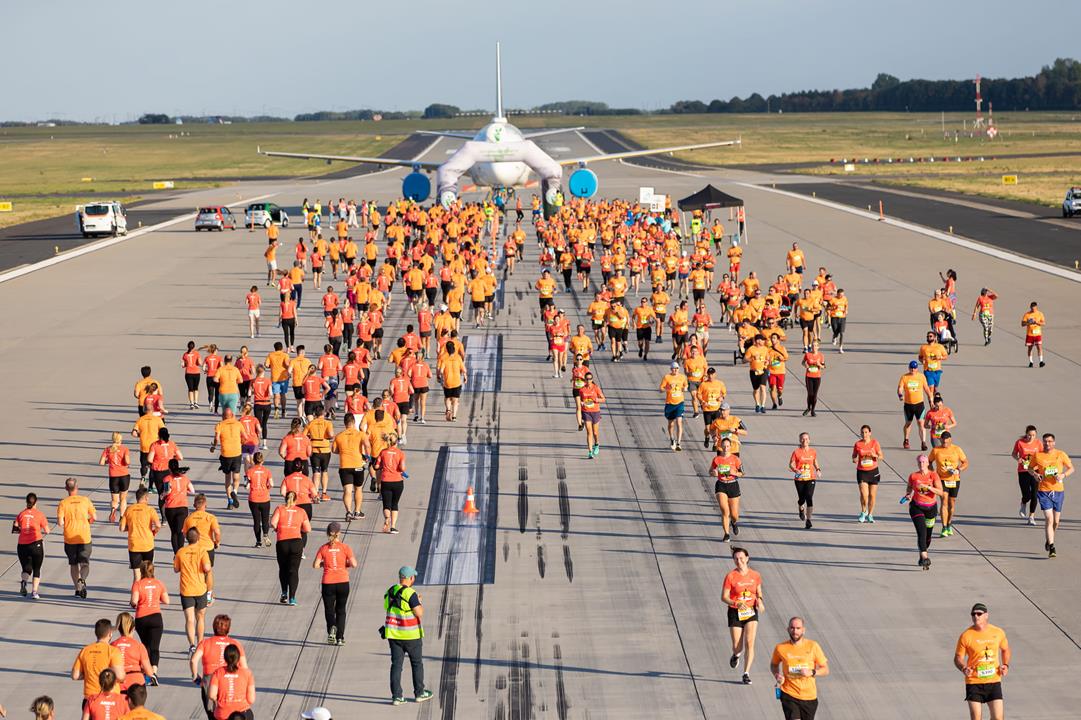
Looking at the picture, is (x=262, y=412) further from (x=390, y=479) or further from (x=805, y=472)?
(x=805, y=472)

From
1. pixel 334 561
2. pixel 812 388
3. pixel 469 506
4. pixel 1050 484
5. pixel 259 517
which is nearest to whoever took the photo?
pixel 334 561

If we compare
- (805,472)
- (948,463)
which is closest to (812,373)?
(805,472)

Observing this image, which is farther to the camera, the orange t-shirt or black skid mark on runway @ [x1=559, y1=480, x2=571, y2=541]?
black skid mark on runway @ [x1=559, y1=480, x2=571, y2=541]

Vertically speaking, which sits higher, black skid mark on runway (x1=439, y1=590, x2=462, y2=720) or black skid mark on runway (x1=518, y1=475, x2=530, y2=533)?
→ black skid mark on runway (x1=518, y1=475, x2=530, y2=533)

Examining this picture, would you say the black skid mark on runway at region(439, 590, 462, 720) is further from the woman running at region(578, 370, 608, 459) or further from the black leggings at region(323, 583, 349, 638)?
the woman running at region(578, 370, 608, 459)

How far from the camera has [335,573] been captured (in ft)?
45.4

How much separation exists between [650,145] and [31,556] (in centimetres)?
14681

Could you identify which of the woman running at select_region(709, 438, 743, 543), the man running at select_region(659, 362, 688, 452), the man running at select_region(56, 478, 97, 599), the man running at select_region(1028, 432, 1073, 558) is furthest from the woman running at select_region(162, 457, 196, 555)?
the man running at select_region(1028, 432, 1073, 558)

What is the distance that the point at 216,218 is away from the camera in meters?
67.5

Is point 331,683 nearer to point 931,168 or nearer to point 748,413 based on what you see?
point 748,413

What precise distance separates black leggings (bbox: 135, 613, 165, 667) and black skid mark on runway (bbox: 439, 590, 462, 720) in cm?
285

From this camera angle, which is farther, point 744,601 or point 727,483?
point 727,483

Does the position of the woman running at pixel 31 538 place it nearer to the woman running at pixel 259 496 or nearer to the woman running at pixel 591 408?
the woman running at pixel 259 496

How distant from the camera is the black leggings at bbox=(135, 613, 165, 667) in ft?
43.7
